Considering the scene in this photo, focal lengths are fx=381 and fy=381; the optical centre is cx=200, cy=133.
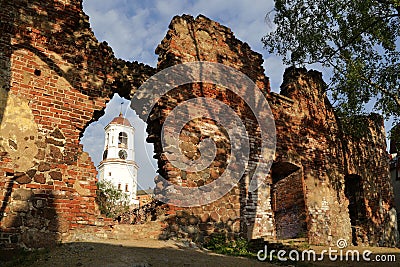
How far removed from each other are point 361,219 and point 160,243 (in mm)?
7254

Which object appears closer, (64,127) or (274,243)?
(64,127)

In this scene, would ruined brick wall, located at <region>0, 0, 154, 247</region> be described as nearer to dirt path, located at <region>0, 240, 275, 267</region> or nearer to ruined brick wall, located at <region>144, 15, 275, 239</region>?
dirt path, located at <region>0, 240, 275, 267</region>

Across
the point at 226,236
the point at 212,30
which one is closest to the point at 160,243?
the point at 226,236

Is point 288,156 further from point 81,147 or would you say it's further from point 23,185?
point 23,185

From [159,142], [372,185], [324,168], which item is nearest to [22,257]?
[159,142]

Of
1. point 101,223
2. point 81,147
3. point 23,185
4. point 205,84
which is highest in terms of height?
point 205,84

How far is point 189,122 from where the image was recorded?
852cm

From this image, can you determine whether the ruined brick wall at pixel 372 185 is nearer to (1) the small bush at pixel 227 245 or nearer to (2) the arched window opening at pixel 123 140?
(1) the small bush at pixel 227 245

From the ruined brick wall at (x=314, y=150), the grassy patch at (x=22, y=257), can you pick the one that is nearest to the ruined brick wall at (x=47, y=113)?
the grassy patch at (x=22, y=257)

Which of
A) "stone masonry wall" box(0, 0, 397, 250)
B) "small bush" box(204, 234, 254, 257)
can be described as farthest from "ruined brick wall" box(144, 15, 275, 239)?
"small bush" box(204, 234, 254, 257)

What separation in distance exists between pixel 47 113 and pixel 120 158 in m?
38.2

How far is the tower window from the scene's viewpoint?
1779 inches

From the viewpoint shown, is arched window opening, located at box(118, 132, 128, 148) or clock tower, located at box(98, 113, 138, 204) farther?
arched window opening, located at box(118, 132, 128, 148)

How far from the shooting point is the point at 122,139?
4553cm
